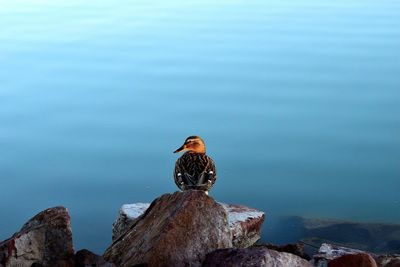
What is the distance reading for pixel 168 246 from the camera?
341 cm

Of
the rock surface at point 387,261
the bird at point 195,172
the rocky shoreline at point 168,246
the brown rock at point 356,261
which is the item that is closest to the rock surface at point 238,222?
the bird at point 195,172

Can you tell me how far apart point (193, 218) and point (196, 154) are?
300 centimetres

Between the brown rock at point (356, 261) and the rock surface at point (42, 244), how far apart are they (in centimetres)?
135

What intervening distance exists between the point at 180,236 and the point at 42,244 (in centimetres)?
78

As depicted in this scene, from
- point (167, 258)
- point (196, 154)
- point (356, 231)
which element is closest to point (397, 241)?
point (356, 231)

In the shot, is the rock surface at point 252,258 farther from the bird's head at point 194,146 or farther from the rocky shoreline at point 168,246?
the bird's head at point 194,146

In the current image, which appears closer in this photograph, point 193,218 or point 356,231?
point 193,218

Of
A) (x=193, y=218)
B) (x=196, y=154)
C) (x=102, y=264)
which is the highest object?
(x=196, y=154)

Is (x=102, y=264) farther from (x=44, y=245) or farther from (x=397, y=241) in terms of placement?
(x=397, y=241)

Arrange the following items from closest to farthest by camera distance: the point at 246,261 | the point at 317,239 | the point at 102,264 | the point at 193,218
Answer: the point at 246,261 < the point at 102,264 < the point at 193,218 < the point at 317,239

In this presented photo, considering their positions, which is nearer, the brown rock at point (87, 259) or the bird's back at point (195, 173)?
the brown rock at point (87, 259)

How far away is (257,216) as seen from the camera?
17.0 feet

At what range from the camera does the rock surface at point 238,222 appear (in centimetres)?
491

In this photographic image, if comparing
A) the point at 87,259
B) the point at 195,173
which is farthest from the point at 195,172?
the point at 87,259
